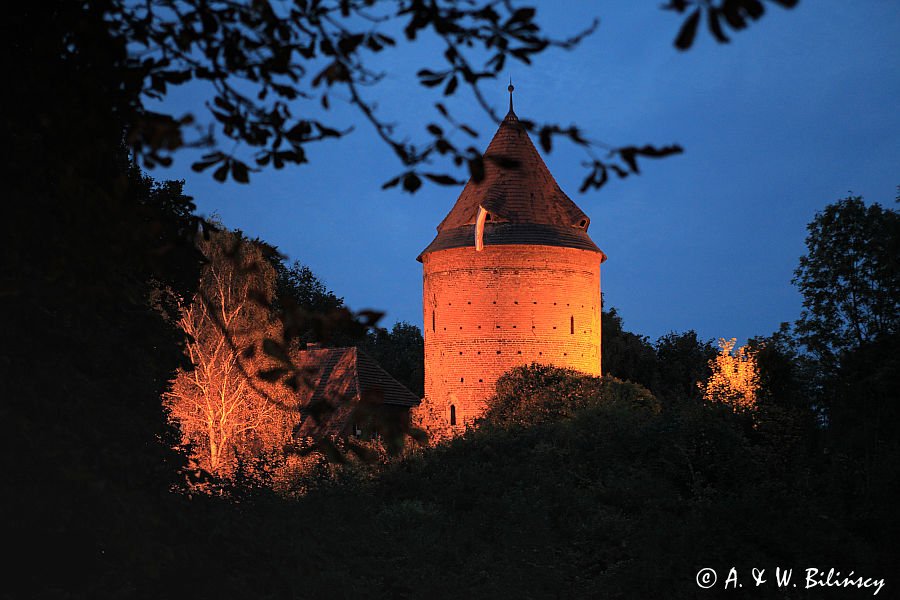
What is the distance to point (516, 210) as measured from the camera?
3653 centimetres

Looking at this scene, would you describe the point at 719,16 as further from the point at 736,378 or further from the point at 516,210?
the point at 736,378

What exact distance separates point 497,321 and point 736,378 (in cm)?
1093

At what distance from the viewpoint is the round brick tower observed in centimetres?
3481

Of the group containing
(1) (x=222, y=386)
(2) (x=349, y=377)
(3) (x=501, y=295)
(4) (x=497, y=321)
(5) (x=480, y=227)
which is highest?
(5) (x=480, y=227)

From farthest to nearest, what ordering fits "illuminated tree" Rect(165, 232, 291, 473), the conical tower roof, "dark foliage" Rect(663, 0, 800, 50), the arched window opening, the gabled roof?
the gabled roof → the conical tower roof → the arched window opening → "illuminated tree" Rect(165, 232, 291, 473) → "dark foliage" Rect(663, 0, 800, 50)

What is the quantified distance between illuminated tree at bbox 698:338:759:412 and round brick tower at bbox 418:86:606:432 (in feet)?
17.3

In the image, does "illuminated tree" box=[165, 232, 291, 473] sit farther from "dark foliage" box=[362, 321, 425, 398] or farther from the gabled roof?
"dark foliage" box=[362, 321, 425, 398]

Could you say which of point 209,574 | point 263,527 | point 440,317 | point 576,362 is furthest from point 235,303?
point 209,574

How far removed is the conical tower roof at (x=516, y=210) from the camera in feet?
118

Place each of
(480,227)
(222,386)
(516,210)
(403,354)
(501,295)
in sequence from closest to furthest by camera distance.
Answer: (222,386) < (501,295) < (480,227) < (516,210) < (403,354)

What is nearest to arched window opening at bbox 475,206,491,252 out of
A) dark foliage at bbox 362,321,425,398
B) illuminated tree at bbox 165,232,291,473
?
illuminated tree at bbox 165,232,291,473

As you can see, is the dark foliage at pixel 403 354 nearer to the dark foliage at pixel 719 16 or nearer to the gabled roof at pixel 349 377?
the gabled roof at pixel 349 377

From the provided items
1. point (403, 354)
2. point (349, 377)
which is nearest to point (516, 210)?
point (349, 377)

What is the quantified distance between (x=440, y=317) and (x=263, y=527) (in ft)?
75.1
